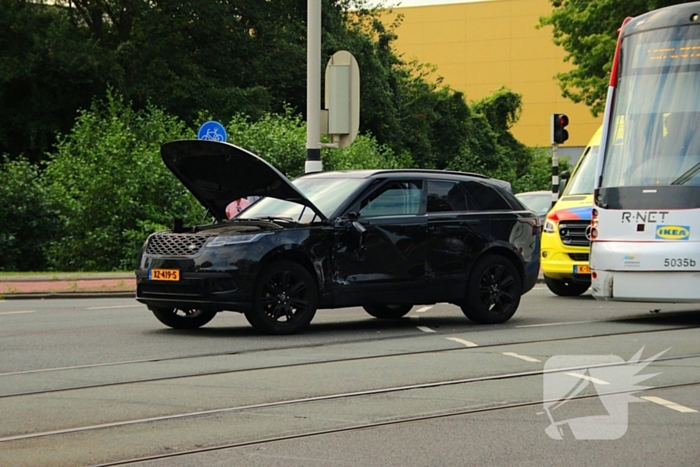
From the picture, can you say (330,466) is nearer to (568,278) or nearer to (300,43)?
(568,278)

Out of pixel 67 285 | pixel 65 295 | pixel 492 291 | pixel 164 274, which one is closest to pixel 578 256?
pixel 492 291

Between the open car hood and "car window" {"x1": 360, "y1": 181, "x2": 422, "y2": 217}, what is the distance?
0.71m

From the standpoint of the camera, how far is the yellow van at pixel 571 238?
57.1ft

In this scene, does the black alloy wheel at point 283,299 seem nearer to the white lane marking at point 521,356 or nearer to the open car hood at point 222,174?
the open car hood at point 222,174

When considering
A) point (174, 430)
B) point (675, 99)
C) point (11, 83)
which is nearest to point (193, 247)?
point (174, 430)

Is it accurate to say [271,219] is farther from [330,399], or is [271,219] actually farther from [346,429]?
[346,429]

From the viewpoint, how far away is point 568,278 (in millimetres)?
17828

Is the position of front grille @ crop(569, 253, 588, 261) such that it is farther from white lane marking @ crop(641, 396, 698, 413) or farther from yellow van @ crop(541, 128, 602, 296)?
white lane marking @ crop(641, 396, 698, 413)

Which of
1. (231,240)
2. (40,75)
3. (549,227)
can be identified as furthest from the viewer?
(40,75)

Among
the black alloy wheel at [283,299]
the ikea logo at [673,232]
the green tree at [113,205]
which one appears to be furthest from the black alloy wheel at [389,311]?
the green tree at [113,205]

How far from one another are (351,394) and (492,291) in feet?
17.9

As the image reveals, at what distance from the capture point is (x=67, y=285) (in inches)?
779

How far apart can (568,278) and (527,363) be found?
26.2 feet

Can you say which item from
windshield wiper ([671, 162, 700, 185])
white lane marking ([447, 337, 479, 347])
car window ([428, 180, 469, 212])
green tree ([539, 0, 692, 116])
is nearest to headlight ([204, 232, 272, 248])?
white lane marking ([447, 337, 479, 347])
